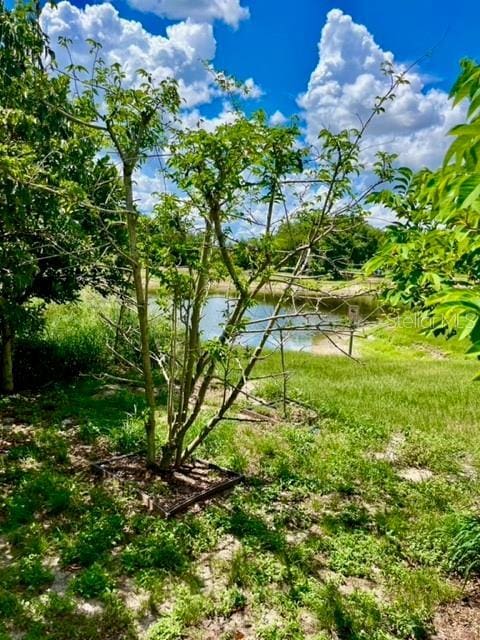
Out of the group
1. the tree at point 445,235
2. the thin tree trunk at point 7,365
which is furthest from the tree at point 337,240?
the thin tree trunk at point 7,365

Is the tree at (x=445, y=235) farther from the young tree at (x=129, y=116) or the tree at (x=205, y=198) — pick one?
the young tree at (x=129, y=116)

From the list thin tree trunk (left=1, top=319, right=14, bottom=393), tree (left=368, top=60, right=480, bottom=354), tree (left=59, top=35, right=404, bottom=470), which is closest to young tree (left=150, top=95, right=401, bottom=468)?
tree (left=59, top=35, right=404, bottom=470)

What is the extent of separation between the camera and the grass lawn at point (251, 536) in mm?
2615

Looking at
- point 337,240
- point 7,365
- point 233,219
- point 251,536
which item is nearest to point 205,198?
point 233,219

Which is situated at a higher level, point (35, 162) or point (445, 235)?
point (35, 162)

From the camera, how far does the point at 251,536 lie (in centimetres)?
338

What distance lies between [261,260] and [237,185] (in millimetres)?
706

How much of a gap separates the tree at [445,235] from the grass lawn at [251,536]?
5.62 ft

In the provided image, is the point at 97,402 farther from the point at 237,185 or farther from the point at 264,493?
the point at 237,185

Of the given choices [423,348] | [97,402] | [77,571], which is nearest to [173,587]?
[77,571]

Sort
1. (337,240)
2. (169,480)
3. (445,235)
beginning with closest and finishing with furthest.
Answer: (445,235) < (169,480) < (337,240)

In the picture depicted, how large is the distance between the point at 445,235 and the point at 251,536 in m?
2.41

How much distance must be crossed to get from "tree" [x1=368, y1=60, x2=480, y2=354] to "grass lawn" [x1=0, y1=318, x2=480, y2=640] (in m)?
1.71

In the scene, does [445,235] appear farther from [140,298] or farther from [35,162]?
[35,162]
